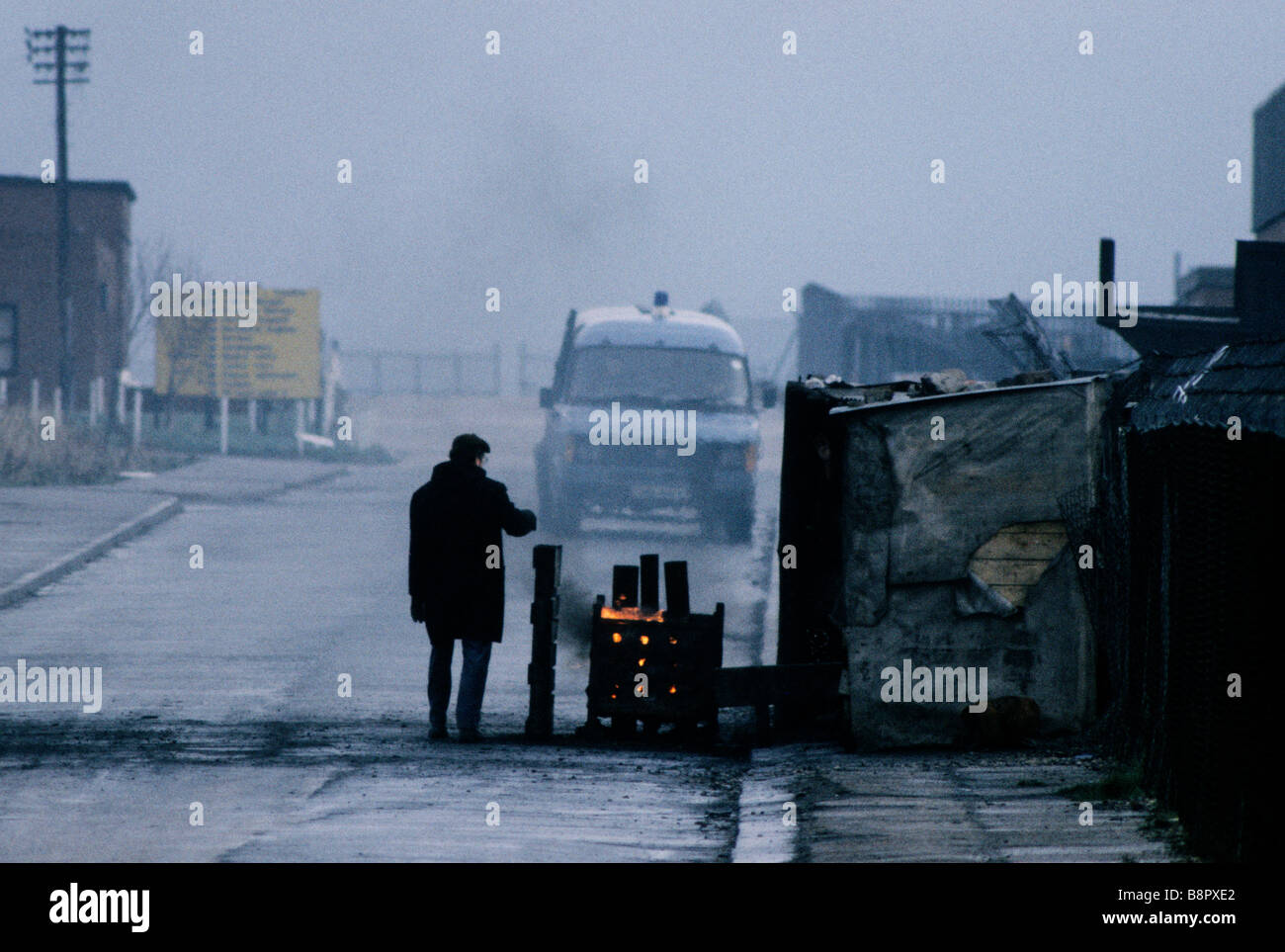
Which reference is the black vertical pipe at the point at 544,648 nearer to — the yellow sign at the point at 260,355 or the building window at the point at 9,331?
the yellow sign at the point at 260,355

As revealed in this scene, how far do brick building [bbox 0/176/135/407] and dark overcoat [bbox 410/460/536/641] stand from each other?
43.3m

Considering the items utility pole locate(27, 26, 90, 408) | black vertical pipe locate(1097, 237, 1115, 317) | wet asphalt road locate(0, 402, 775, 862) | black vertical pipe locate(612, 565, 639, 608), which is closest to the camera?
wet asphalt road locate(0, 402, 775, 862)

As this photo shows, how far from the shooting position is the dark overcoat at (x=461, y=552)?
1091 centimetres

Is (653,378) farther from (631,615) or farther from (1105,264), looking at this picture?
(631,615)

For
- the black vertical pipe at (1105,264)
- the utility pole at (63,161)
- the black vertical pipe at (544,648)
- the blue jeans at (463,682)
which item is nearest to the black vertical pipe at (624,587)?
the black vertical pipe at (544,648)

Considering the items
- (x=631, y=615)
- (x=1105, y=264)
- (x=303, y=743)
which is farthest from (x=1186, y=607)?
(x=1105, y=264)

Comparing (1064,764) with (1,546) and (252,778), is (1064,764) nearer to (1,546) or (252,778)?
(252,778)

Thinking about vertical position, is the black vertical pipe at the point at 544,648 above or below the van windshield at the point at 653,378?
below

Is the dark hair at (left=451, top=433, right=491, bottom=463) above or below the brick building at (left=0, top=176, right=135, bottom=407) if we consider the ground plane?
below

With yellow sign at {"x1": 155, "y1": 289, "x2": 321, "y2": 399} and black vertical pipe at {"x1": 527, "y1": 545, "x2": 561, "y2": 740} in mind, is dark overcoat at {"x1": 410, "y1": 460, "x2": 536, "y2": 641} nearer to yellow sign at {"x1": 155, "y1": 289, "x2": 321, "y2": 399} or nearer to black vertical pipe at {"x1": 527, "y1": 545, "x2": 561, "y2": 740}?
black vertical pipe at {"x1": 527, "y1": 545, "x2": 561, "y2": 740}

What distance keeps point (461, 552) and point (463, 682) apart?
0.73 meters

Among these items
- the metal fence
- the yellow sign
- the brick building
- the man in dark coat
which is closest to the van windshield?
the man in dark coat

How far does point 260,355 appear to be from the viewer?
177 feet

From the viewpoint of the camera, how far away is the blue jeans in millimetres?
10883
